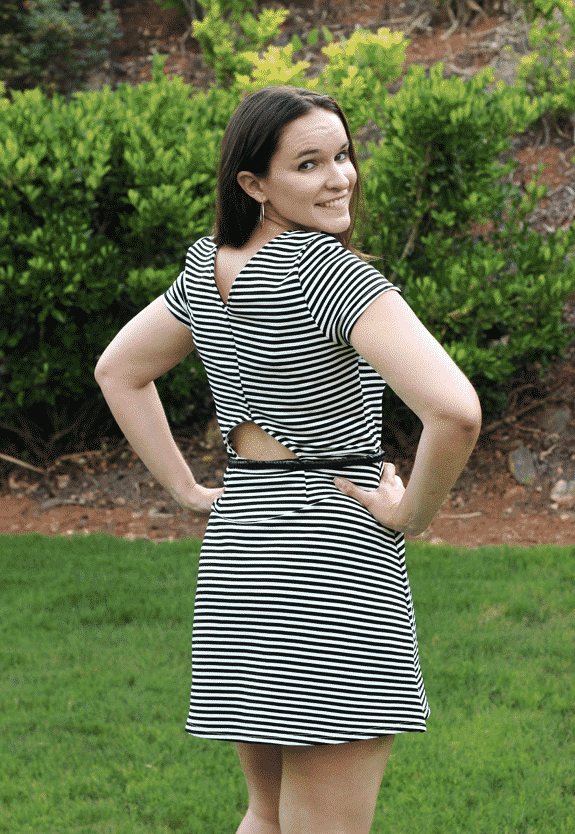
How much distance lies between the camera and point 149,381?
83.4 inches

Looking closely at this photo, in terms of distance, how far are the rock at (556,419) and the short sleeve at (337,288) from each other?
5457 millimetres

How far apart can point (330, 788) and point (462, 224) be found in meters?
5.22

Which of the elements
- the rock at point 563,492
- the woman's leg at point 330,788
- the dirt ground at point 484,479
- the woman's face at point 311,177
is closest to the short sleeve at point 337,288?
the woman's face at point 311,177

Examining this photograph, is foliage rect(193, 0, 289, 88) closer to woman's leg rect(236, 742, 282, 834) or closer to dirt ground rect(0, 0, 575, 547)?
dirt ground rect(0, 0, 575, 547)

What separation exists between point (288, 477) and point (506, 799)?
2.10 meters

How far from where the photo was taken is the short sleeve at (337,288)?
1.58 metres

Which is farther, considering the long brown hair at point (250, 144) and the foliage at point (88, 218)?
the foliage at point (88, 218)

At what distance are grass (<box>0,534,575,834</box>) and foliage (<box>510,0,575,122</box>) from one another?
471 cm

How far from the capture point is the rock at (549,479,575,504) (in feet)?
20.3

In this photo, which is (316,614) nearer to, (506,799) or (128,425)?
(128,425)

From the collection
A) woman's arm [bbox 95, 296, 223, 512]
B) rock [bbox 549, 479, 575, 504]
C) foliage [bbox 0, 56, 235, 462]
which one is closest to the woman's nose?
woman's arm [bbox 95, 296, 223, 512]

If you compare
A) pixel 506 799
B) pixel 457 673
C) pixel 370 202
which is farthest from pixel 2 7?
pixel 506 799

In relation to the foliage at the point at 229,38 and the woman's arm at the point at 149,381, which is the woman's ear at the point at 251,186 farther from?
the foliage at the point at 229,38

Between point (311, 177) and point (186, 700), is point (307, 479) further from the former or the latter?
point (186, 700)
